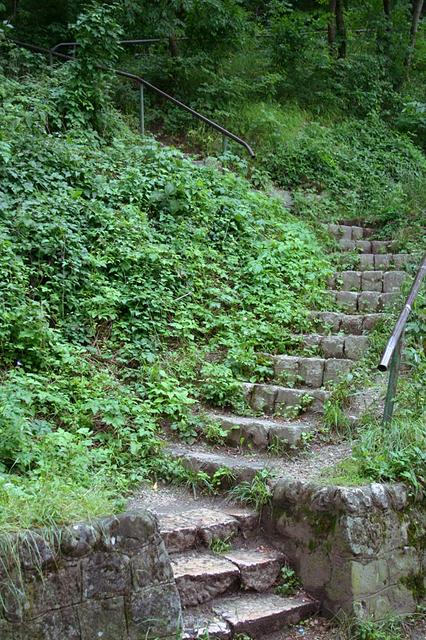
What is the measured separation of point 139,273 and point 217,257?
105cm

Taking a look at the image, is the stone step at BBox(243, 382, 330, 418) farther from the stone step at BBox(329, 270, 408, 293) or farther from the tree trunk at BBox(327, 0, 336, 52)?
the tree trunk at BBox(327, 0, 336, 52)

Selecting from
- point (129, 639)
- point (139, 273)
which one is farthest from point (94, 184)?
point (129, 639)

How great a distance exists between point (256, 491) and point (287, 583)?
1.90 feet

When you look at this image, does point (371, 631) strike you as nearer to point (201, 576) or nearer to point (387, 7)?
point (201, 576)

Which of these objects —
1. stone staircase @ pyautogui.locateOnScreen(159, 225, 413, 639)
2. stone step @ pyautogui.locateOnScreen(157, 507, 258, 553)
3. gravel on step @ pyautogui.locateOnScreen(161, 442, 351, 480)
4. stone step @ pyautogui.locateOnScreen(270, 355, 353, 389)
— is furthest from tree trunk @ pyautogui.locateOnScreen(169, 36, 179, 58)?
stone step @ pyautogui.locateOnScreen(157, 507, 258, 553)

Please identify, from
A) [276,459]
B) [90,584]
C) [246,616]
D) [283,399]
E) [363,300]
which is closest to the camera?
[90,584]

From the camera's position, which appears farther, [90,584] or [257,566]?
[257,566]

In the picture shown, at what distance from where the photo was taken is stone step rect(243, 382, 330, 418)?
510cm

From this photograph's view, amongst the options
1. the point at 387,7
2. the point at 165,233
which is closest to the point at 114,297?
the point at 165,233

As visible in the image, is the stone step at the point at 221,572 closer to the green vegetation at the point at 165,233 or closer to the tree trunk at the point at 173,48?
the green vegetation at the point at 165,233

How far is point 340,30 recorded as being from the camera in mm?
13805

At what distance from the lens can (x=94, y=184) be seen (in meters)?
7.05

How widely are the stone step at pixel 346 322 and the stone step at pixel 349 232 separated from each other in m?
2.53

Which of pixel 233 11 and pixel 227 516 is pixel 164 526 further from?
pixel 233 11
